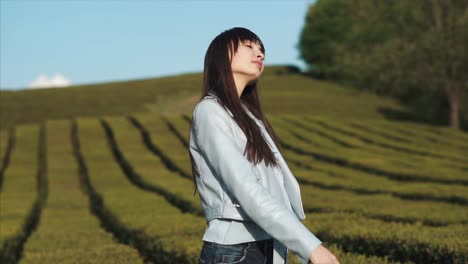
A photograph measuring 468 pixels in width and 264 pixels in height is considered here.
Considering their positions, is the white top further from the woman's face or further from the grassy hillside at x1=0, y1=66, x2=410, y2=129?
the grassy hillside at x1=0, y1=66, x2=410, y2=129

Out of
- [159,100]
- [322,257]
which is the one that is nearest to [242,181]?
[322,257]

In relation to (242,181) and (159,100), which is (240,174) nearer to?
(242,181)

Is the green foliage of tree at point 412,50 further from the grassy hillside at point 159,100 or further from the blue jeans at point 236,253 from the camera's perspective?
the blue jeans at point 236,253

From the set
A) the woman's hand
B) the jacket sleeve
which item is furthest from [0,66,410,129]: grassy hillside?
the woman's hand

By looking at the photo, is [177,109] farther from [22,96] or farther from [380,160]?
[380,160]

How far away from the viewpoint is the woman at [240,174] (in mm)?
3018

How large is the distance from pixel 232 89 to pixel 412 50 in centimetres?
4190

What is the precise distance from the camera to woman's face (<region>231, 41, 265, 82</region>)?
11.6 ft

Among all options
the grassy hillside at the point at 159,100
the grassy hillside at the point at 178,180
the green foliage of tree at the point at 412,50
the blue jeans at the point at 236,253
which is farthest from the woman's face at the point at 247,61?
the grassy hillside at the point at 159,100

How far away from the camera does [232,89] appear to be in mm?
3502

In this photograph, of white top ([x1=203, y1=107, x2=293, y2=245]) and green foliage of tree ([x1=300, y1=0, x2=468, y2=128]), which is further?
green foliage of tree ([x1=300, y1=0, x2=468, y2=128])

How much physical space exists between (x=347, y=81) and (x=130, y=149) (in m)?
21.9

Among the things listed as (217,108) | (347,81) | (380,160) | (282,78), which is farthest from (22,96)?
(217,108)

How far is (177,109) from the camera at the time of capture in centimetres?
5903
